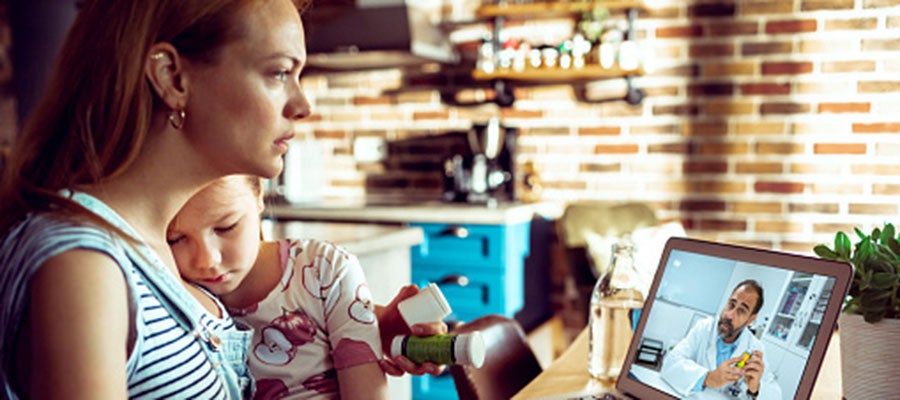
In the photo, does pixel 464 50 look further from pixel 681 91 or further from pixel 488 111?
pixel 681 91

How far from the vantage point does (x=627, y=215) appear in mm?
3328

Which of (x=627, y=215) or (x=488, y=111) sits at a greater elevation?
(x=488, y=111)

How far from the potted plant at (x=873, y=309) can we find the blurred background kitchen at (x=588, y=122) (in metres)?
2.15

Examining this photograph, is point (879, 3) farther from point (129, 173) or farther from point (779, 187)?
point (129, 173)

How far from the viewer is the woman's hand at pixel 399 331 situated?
978mm

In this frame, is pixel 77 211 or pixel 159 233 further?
pixel 159 233

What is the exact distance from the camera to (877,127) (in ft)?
10.3

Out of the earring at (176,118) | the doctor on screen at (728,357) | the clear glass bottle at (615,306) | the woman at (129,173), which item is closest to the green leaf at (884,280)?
the doctor on screen at (728,357)

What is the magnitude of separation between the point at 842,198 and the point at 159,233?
3041 mm

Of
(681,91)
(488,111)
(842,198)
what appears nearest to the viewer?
(842,198)

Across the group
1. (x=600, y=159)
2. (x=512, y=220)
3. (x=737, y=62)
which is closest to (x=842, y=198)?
(x=737, y=62)

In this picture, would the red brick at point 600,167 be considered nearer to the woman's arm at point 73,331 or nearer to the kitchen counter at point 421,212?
the kitchen counter at point 421,212

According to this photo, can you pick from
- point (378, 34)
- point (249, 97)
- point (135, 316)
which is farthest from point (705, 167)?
point (135, 316)

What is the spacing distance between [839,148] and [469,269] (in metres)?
1.61
